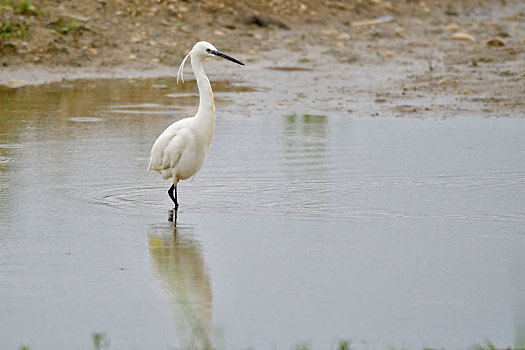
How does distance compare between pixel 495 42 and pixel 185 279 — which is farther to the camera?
pixel 495 42

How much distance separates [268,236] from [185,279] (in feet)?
3.30

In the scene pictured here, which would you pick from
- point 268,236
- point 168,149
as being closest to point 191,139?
point 168,149

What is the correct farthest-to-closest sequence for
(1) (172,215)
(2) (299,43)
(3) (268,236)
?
(2) (299,43) < (1) (172,215) < (3) (268,236)

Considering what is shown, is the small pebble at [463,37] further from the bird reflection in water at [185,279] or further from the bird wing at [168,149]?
the bird reflection in water at [185,279]

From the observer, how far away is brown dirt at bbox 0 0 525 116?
11875mm

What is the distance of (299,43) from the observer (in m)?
14.9

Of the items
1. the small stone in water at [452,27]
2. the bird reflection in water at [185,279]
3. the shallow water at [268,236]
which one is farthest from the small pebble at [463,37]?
the bird reflection in water at [185,279]

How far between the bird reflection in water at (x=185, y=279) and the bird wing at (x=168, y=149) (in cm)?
78

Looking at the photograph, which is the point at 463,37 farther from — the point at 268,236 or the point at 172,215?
the point at 268,236

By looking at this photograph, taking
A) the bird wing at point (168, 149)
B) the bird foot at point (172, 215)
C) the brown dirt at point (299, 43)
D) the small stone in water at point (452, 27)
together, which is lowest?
the bird foot at point (172, 215)

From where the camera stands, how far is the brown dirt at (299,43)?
11875 mm

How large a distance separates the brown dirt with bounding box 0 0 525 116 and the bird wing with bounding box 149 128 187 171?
4.46 metres

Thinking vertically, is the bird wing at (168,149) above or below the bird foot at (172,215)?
above

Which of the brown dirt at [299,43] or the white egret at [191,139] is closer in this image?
the white egret at [191,139]
